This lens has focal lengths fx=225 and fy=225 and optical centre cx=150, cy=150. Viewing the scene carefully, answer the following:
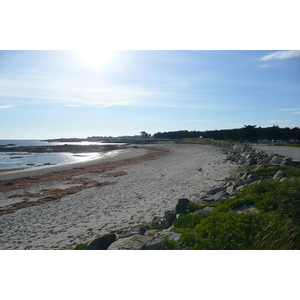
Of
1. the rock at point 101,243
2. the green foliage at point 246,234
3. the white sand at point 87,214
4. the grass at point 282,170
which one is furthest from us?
the grass at point 282,170

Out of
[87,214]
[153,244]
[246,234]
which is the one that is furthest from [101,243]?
[87,214]

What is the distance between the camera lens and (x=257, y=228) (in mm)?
4859

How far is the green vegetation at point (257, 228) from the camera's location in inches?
180

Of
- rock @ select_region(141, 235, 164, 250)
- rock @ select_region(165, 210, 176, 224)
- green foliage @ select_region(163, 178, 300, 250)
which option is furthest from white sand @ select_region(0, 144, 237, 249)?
green foliage @ select_region(163, 178, 300, 250)

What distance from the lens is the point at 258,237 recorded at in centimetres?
466

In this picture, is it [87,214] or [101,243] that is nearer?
[101,243]

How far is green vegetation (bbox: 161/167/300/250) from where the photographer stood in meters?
4.57

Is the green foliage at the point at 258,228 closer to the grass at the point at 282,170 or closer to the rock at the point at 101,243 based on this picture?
the rock at the point at 101,243

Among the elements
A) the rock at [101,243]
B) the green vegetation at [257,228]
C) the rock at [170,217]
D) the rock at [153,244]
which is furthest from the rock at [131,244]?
the rock at [170,217]

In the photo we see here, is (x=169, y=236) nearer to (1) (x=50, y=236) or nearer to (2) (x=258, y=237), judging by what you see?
(2) (x=258, y=237)

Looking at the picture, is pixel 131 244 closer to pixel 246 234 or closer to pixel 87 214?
pixel 246 234

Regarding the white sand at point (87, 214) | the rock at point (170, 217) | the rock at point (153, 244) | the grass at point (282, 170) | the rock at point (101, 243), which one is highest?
the grass at point (282, 170)

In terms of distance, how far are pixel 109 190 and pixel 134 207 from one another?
4968 millimetres

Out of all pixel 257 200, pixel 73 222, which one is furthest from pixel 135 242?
pixel 73 222
